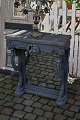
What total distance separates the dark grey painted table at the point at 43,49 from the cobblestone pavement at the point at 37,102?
0.12 m

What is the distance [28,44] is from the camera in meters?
3.82

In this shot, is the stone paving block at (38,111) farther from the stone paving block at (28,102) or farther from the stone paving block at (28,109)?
the stone paving block at (28,102)

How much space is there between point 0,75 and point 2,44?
124cm

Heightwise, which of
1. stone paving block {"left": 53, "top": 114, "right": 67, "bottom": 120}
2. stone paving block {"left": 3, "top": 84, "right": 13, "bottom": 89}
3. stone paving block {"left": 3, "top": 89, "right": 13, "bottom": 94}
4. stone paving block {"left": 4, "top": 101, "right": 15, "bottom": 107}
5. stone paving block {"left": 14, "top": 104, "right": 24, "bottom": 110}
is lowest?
stone paving block {"left": 53, "top": 114, "right": 67, "bottom": 120}

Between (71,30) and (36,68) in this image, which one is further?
(36,68)

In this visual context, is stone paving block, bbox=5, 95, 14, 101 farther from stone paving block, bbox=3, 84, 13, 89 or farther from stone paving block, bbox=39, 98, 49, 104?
stone paving block, bbox=39, 98, 49, 104

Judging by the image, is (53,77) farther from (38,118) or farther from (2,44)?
(2,44)

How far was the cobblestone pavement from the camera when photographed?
3738 mm

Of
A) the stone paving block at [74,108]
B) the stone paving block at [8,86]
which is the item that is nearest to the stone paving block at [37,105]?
the stone paving block at [74,108]

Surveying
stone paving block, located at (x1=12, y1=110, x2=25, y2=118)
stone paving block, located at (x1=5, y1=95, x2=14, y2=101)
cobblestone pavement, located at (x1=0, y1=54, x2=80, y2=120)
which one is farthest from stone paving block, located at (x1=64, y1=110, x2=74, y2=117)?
stone paving block, located at (x1=5, y1=95, x2=14, y2=101)

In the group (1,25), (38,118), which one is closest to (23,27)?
(1,25)

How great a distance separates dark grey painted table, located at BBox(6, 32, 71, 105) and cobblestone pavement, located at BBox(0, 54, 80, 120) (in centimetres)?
12

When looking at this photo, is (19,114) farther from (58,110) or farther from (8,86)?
(8,86)

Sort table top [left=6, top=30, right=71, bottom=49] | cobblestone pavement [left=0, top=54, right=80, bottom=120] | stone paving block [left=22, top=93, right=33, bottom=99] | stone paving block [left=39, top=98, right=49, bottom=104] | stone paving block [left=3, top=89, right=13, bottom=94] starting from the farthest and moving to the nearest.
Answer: stone paving block [left=3, top=89, right=13, bottom=94] → stone paving block [left=22, top=93, right=33, bottom=99] → stone paving block [left=39, top=98, right=49, bottom=104] → cobblestone pavement [left=0, top=54, right=80, bottom=120] → table top [left=6, top=30, right=71, bottom=49]
